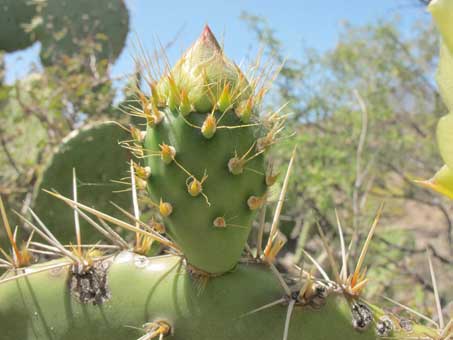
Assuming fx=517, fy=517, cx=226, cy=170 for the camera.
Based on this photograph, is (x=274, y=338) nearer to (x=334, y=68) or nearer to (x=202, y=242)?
(x=202, y=242)

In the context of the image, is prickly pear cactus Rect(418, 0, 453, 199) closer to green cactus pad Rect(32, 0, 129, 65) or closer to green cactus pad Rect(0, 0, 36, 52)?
green cactus pad Rect(32, 0, 129, 65)

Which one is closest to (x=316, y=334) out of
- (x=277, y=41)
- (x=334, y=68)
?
(x=277, y=41)

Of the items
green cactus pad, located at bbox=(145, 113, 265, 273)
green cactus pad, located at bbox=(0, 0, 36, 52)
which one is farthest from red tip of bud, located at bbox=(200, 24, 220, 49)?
green cactus pad, located at bbox=(0, 0, 36, 52)

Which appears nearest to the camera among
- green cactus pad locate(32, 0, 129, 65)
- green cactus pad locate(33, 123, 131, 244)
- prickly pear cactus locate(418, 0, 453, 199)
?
prickly pear cactus locate(418, 0, 453, 199)

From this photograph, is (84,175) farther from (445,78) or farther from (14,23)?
(14,23)

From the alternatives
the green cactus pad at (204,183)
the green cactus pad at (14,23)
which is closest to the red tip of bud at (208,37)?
the green cactus pad at (204,183)
